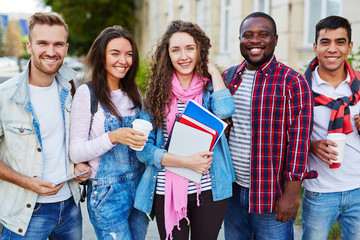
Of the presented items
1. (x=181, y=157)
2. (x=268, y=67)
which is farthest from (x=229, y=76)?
(x=181, y=157)

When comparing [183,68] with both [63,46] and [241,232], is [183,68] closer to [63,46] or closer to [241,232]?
[63,46]

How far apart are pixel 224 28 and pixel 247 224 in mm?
9406

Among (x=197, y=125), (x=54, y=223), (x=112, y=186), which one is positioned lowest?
(x=54, y=223)

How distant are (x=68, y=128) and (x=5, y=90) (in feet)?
1.47

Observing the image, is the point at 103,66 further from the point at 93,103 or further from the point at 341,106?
the point at 341,106

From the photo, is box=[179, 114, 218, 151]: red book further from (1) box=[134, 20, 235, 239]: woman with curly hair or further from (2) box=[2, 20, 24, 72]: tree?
(2) box=[2, 20, 24, 72]: tree

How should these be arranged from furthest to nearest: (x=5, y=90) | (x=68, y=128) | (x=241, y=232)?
(x=241, y=232), (x=68, y=128), (x=5, y=90)

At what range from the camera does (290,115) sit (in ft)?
8.01

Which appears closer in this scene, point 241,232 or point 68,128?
point 68,128

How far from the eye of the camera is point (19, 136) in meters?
2.37

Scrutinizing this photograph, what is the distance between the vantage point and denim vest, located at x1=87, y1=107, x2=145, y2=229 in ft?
8.34

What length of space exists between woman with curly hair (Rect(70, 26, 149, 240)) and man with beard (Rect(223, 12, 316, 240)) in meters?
0.74

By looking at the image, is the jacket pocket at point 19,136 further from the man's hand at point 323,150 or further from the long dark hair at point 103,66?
the man's hand at point 323,150

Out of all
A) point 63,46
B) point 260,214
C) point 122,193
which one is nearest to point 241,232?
point 260,214
